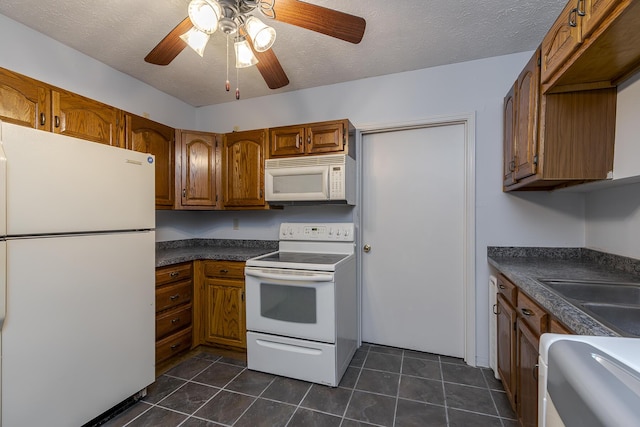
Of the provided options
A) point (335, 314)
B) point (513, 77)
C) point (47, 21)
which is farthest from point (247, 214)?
point (513, 77)

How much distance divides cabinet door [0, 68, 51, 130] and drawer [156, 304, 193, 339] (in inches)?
59.0

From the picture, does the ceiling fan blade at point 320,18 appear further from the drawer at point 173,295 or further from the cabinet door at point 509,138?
→ the drawer at point 173,295

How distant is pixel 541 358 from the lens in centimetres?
71

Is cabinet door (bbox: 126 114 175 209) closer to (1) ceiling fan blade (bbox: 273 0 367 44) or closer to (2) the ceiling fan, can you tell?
(2) the ceiling fan

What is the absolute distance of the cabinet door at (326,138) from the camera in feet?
7.56

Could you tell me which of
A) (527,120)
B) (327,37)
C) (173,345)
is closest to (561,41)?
(527,120)

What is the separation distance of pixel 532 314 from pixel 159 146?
284 cm

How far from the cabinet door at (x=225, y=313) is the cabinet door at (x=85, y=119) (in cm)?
137

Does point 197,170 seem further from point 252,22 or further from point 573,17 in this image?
point 573,17

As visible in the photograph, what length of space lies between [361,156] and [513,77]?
1.31 m

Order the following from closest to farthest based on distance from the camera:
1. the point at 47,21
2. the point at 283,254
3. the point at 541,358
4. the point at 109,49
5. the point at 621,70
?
the point at 541,358, the point at 621,70, the point at 47,21, the point at 109,49, the point at 283,254

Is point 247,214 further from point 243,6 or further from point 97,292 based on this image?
point 243,6

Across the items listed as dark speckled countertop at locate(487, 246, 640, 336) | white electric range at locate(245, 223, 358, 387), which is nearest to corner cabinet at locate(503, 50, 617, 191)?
dark speckled countertop at locate(487, 246, 640, 336)

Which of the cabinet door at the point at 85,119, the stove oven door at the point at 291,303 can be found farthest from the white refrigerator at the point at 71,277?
the stove oven door at the point at 291,303
